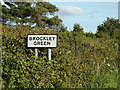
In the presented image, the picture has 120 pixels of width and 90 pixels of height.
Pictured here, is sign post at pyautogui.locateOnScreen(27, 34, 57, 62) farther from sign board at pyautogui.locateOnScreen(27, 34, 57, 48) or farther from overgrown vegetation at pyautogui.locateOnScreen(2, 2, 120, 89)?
overgrown vegetation at pyautogui.locateOnScreen(2, 2, 120, 89)

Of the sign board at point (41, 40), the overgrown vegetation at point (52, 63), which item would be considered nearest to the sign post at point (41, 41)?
the sign board at point (41, 40)

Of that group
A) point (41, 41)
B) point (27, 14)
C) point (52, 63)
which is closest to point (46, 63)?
point (52, 63)

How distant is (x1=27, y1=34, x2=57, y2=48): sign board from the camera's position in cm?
580

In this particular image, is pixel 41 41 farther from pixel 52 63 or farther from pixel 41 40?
pixel 52 63

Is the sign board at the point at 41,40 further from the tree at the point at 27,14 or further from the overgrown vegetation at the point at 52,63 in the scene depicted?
the tree at the point at 27,14

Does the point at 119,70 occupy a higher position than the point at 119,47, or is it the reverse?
the point at 119,47

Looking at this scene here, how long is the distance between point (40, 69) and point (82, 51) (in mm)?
1978

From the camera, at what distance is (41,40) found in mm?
5871

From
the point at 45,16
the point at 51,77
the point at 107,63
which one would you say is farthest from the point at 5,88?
the point at 45,16

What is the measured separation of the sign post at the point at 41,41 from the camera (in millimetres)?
5805

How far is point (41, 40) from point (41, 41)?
0.10 ft

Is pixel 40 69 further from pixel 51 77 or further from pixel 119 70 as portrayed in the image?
pixel 119 70

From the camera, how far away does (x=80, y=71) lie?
6934mm

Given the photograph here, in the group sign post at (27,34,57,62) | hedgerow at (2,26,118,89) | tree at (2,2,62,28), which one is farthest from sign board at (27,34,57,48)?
tree at (2,2,62,28)
